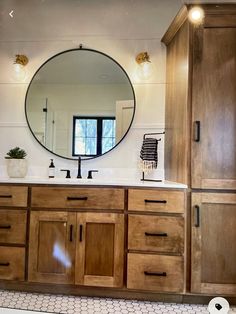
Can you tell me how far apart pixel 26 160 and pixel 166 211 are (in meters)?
1.35

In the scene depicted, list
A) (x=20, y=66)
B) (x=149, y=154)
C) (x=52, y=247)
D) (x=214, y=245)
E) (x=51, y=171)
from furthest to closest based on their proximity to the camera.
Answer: (x=20, y=66)
(x=51, y=171)
(x=149, y=154)
(x=52, y=247)
(x=214, y=245)

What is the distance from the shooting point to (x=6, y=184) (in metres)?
2.11

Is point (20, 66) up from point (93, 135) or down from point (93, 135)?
up

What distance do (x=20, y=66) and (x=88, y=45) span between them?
673 millimetres

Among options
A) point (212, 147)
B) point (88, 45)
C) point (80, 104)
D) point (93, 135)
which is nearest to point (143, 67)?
point (88, 45)

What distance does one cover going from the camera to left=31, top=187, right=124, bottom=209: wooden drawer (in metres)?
2.02

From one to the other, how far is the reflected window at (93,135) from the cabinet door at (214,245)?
1.03m

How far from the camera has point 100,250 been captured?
78.8 inches

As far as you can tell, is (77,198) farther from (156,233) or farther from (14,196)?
(156,233)

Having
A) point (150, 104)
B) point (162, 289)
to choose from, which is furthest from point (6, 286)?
point (150, 104)

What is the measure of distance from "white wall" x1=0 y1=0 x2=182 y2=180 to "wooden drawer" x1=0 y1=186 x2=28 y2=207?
1.76 feet

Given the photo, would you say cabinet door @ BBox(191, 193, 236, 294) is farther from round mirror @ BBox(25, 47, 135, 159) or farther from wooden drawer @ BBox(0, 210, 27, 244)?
wooden drawer @ BBox(0, 210, 27, 244)

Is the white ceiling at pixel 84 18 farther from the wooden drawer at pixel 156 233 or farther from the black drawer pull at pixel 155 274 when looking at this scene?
the black drawer pull at pixel 155 274

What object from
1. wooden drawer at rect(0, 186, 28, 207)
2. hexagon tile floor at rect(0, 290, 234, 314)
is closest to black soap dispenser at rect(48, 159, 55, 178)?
wooden drawer at rect(0, 186, 28, 207)
